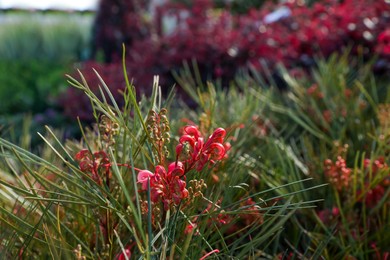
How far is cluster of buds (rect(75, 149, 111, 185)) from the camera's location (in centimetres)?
145

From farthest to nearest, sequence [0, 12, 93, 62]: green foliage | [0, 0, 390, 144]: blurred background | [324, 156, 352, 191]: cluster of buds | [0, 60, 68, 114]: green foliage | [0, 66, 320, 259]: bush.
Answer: [0, 12, 93, 62]: green foliage → [0, 60, 68, 114]: green foliage → [0, 0, 390, 144]: blurred background → [324, 156, 352, 191]: cluster of buds → [0, 66, 320, 259]: bush

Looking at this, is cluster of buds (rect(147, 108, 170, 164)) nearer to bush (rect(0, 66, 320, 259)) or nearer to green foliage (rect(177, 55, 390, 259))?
bush (rect(0, 66, 320, 259))

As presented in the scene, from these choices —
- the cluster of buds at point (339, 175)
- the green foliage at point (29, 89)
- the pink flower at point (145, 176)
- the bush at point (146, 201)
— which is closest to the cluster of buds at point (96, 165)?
the bush at point (146, 201)

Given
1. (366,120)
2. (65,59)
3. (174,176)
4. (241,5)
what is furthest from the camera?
(241,5)

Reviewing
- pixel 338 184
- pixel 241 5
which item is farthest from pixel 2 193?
pixel 241 5

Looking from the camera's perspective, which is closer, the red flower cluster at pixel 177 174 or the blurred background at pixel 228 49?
the red flower cluster at pixel 177 174

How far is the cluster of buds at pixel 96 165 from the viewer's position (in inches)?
57.2

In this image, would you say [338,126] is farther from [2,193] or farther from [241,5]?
[241,5]

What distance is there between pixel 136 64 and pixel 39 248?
153 inches

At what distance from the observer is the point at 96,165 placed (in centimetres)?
145

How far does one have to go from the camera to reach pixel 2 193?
68.4 inches

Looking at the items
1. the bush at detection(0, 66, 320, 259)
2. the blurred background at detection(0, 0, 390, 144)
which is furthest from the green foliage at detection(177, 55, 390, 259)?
the blurred background at detection(0, 0, 390, 144)

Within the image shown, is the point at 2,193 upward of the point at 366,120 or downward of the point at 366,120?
upward

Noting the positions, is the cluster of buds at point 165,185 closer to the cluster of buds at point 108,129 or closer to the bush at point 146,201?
the bush at point 146,201
